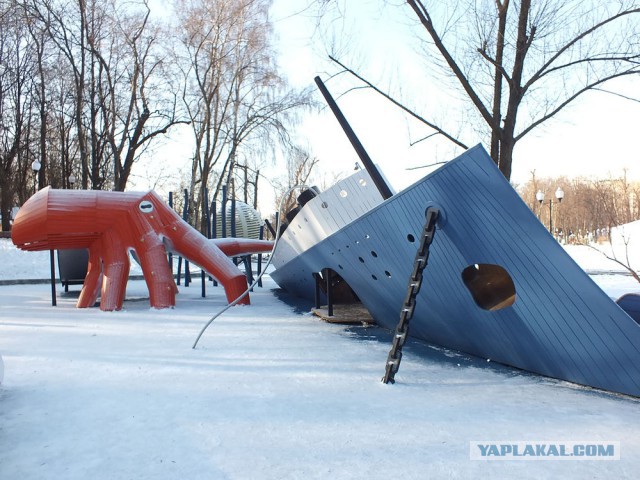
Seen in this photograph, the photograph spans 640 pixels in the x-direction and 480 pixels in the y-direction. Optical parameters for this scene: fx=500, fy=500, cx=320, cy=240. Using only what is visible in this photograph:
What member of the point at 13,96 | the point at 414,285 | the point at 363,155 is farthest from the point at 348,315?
the point at 13,96

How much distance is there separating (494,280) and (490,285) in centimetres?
6

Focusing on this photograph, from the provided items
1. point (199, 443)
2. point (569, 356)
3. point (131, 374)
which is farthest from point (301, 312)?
point (199, 443)

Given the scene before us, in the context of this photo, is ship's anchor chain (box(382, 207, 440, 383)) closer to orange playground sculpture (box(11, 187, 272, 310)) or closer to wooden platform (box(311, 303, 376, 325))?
wooden platform (box(311, 303, 376, 325))

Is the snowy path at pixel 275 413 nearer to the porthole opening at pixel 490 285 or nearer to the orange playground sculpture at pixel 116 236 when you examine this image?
the porthole opening at pixel 490 285

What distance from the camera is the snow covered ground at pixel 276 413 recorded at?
6.99 ft

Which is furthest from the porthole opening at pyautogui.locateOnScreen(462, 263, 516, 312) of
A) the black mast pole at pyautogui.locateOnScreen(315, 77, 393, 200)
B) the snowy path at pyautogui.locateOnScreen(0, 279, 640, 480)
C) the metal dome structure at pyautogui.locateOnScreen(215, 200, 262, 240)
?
the metal dome structure at pyautogui.locateOnScreen(215, 200, 262, 240)

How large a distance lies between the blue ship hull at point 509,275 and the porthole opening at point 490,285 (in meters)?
0.28

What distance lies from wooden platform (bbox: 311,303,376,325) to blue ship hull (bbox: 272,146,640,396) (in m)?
2.10

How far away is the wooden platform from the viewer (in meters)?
6.45

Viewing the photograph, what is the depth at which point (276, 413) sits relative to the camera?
283cm

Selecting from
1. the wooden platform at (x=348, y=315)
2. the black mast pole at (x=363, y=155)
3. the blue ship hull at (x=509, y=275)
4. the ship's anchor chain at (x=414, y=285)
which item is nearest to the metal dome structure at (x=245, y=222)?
the wooden platform at (x=348, y=315)

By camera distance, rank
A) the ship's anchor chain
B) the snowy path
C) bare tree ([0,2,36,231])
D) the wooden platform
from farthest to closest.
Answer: bare tree ([0,2,36,231])
the wooden platform
the ship's anchor chain
the snowy path

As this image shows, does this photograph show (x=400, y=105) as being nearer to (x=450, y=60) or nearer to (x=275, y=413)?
(x=450, y=60)

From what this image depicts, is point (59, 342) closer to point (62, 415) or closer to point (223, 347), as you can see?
point (223, 347)
